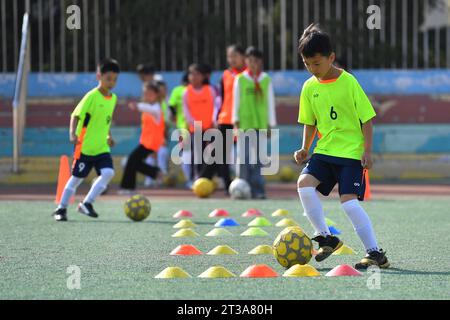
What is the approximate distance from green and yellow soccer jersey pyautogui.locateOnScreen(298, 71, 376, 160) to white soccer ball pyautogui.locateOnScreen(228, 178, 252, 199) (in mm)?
7548

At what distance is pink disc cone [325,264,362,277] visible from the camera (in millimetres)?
8030

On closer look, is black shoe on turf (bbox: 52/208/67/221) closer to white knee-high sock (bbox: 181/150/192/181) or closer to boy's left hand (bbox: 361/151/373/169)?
boy's left hand (bbox: 361/151/373/169)

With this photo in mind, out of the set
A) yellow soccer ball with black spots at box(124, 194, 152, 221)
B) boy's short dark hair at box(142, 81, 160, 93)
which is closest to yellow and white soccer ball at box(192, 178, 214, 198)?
boy's short dark hair at box(142, 81, 160, 93)

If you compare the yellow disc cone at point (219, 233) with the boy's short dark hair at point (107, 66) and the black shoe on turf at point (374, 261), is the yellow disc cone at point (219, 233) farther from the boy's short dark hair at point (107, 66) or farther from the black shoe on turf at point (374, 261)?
the black shoe on turf at point (374, 261)

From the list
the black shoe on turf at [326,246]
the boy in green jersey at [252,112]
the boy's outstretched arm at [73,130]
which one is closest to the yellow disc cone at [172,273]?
the black shoe on turf at [326,246]

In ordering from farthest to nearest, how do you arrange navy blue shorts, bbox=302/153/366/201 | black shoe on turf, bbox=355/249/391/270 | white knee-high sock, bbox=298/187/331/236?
white knee-high sock, bbox=298/187/331/236 < navy blue shorts, bbox=302/153/366/201 < black shoe on turf, bbox=355/249/391/270

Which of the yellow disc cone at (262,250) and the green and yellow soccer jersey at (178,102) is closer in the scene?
the yellow disc cone at (262,250)

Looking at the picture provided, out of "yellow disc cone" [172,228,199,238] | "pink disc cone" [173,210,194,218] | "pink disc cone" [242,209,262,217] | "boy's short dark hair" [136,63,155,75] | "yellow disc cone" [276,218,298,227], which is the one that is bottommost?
"pink disc cone" [242,209,262,217]

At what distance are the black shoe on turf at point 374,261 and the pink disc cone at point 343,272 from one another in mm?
381

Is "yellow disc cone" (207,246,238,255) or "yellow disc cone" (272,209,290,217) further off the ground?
"yellow disc cone" (207,246,238,255)

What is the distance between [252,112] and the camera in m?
16.6

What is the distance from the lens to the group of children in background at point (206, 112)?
1658cm

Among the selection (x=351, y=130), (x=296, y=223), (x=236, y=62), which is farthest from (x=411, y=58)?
(x=351, y=130)

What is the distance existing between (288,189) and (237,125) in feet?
9.82
